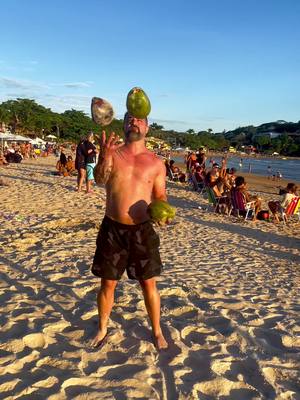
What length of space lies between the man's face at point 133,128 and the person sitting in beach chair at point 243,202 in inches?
302

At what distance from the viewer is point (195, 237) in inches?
302

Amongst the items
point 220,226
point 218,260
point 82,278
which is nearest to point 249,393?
point 82,278

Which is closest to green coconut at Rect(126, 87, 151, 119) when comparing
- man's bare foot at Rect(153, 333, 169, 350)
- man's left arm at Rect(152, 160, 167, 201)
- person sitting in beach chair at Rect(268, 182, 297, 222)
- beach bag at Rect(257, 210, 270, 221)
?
man's left arm at Rect(152, 160, 167, 201)

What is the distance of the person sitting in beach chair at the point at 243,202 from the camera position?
10336mm

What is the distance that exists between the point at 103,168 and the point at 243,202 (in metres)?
7.90

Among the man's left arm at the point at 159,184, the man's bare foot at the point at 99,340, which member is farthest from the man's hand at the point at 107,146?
the man's bare foot at the point at 99,340

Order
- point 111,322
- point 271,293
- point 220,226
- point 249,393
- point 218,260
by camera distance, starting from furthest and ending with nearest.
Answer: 1. point 220,226
2. point 218,260
3. point 271,293
4. point 111,322
5. point 249,393

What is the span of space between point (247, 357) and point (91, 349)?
1.15 metres

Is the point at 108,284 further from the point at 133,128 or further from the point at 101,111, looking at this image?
the point at 101,111

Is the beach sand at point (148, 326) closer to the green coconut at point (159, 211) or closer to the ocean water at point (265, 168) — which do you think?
the green coconut at point (159, 211)

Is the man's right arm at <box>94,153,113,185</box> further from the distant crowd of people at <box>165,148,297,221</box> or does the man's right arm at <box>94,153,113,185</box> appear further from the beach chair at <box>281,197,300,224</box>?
the beach chair at <box>281,197,300,224</box>

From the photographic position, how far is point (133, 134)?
3.00 meters

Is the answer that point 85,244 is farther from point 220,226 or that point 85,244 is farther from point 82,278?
point 220,226

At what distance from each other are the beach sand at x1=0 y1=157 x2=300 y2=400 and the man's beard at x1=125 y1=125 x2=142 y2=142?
5.12ft
